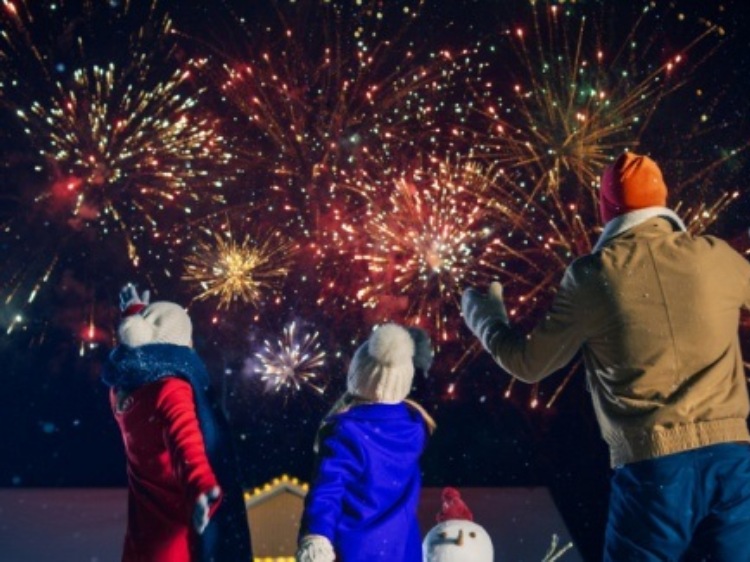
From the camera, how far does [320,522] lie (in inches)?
103

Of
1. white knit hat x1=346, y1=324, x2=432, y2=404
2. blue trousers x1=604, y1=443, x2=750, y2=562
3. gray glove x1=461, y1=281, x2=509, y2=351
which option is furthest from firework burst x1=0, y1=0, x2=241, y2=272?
blue trousers x1=604, y1=443, x2=750, y2=562

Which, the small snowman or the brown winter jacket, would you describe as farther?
the small snowman

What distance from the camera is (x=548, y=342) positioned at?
2414mm

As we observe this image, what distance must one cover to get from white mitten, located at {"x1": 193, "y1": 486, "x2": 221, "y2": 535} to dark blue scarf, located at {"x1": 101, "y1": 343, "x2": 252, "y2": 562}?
0.13 m

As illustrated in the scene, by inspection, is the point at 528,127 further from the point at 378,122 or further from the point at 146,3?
the point at 146,3

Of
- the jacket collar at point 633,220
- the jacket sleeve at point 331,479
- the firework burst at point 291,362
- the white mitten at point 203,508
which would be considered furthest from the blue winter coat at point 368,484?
the firework burst at point 291,362

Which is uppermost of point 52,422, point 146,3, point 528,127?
point 146,3

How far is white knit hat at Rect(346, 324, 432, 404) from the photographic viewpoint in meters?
2.85

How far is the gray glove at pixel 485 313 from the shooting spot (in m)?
2.61

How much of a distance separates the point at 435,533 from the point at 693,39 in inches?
162

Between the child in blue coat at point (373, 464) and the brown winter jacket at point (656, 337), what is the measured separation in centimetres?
57

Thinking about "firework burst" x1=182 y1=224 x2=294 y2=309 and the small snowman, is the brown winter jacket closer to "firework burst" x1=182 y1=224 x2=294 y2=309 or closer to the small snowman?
→ the small snowman

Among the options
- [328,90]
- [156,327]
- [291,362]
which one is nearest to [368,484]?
[156,327]

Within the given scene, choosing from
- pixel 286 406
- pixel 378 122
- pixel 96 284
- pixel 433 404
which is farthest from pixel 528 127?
pixel 96 284
